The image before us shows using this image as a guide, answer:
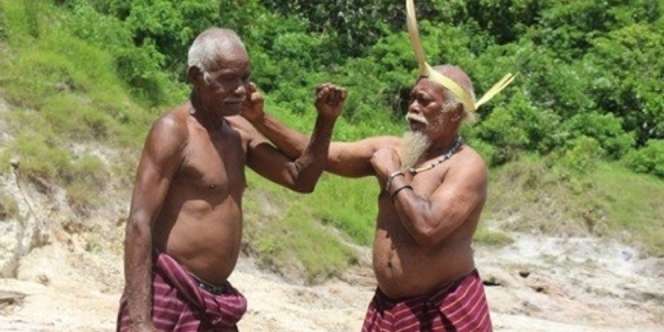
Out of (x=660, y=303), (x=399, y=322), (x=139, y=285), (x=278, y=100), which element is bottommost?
(x=660, y=303)

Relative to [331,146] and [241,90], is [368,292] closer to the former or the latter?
[331,146]

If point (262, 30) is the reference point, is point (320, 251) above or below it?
below

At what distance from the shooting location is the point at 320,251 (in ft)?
32.0

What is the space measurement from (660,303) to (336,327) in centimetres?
324

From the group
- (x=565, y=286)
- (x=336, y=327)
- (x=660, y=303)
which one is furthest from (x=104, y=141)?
(x=660, y=303)

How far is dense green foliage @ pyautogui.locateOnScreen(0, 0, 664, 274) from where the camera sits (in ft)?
31.6

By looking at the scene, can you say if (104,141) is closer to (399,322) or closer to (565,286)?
(565,286)

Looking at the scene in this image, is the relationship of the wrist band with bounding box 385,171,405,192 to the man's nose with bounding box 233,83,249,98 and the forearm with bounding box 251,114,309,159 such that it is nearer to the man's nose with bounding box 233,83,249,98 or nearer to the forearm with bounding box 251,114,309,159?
the forearm with bounding box 251,114,309,159

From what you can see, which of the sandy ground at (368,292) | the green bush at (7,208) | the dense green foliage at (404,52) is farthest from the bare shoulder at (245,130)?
the dense green foliage at (404,52)

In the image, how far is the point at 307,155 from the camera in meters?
4.09

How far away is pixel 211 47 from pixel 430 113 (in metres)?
0.88

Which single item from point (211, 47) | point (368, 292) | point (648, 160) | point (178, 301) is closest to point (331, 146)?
point (211, 47)

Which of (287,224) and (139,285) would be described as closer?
(139,285)

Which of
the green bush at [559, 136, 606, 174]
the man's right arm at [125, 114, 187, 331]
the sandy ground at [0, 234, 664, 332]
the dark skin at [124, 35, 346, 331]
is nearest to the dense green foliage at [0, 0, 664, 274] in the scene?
the green bush at [559, 136, 606, 174]
